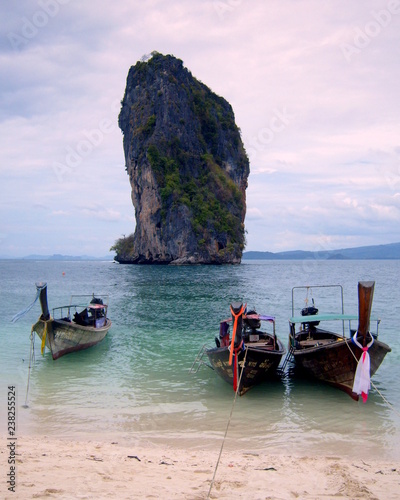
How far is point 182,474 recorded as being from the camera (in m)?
5.97

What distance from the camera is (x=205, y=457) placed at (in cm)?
684

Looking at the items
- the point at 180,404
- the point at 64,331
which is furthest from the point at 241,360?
the point at 64,331

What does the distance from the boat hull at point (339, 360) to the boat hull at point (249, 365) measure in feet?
2.78

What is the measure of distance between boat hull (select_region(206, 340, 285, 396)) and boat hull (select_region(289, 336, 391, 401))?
2.78 feet

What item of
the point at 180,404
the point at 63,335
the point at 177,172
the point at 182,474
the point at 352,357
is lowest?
the point at 180,404

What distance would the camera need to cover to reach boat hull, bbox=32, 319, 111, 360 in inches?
525

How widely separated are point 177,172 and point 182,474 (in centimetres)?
7813

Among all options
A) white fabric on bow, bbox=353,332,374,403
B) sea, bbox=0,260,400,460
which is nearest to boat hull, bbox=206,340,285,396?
sea, bbox=0,260,400,460

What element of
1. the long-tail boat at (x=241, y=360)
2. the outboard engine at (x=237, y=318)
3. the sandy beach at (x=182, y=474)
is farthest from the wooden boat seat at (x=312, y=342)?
the sandy beach at (x=182, y=474)

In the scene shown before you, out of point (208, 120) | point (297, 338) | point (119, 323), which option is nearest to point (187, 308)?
point (119, 323)

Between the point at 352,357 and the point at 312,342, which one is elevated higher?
the point at 352,357

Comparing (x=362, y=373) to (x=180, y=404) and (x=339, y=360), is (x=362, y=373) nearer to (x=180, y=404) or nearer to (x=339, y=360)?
(x=339, y=360)

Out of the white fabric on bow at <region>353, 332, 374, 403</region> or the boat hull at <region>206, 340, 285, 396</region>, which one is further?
the boat hull at <region>206, 340, 285, 396</region>

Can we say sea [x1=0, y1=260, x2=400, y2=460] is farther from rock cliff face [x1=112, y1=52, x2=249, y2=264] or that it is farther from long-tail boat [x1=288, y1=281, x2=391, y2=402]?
rock cliff face [x1=112, y1=52, x2=249, y2=264]
